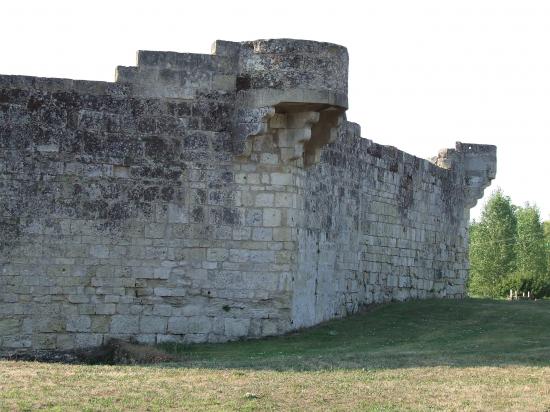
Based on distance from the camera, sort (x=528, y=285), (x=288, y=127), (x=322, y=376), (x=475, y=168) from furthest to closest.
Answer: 1. (x=528, y=285)
2. (x=475, y=168)
3. (x=288, y=127)
4. (x=322, y=376)

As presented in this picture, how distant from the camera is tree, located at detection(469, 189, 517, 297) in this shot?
2210 inches

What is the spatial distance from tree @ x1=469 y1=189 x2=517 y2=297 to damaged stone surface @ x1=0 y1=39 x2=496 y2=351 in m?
39.2

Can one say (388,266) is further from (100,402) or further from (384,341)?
(100,402)

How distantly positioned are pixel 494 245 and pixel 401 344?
133ft

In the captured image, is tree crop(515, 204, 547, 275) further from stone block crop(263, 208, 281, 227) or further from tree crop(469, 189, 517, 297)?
stone block crop(263, 208, 281, 227)

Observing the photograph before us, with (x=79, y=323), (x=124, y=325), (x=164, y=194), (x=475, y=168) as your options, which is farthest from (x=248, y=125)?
(x=475, y=168)

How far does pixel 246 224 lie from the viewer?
56.1 ft

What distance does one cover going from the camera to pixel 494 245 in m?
56.9

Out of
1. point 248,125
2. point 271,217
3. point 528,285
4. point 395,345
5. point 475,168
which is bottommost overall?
point 395,345

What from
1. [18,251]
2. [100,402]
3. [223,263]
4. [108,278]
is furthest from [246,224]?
[100,402]

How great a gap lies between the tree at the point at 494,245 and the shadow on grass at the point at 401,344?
34386 millimetres

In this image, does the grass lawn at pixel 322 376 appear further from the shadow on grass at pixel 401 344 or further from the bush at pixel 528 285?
the bush at pixel 528 285

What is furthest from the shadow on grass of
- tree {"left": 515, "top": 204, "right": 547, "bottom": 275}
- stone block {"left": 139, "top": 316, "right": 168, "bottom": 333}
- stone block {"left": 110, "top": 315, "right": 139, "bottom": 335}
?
tree {"left": 515, "top": 204, "right": 547, "bottom": 275}

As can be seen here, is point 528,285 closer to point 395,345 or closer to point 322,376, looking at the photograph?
point 395,345
